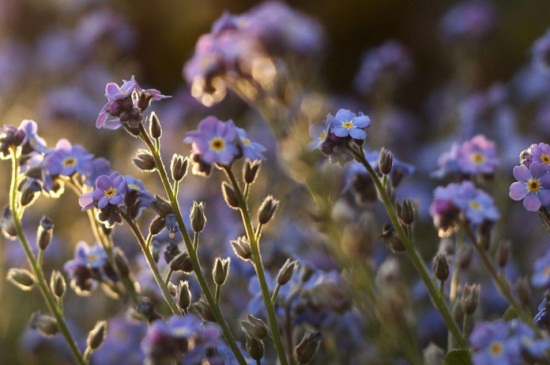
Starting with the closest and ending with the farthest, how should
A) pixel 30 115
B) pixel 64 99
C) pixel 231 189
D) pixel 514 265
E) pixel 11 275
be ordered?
1. pixel 231 189
2. pixel 11 275
3. pixel 514 265
4. pixel 64 99
5. pixel 30 115

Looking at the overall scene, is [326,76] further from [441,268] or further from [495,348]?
[495,348]

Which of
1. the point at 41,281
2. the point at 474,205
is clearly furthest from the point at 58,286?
the point at 474,205

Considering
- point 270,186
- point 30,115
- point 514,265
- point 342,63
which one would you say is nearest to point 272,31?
point 270,186

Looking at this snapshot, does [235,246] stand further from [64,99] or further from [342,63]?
[342,63]

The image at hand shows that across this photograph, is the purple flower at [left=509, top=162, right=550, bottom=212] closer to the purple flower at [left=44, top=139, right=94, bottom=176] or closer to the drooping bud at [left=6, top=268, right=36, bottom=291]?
the purple flower at [left=44, top=139, right=94, bottom=176]

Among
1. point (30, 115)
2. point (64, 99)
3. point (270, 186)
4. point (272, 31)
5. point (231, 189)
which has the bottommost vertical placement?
point (231, 189)

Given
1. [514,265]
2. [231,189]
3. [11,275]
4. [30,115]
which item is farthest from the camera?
[30,115]

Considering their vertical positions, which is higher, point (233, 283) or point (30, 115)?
point (30, 115)

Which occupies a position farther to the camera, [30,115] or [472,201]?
[30,115]
